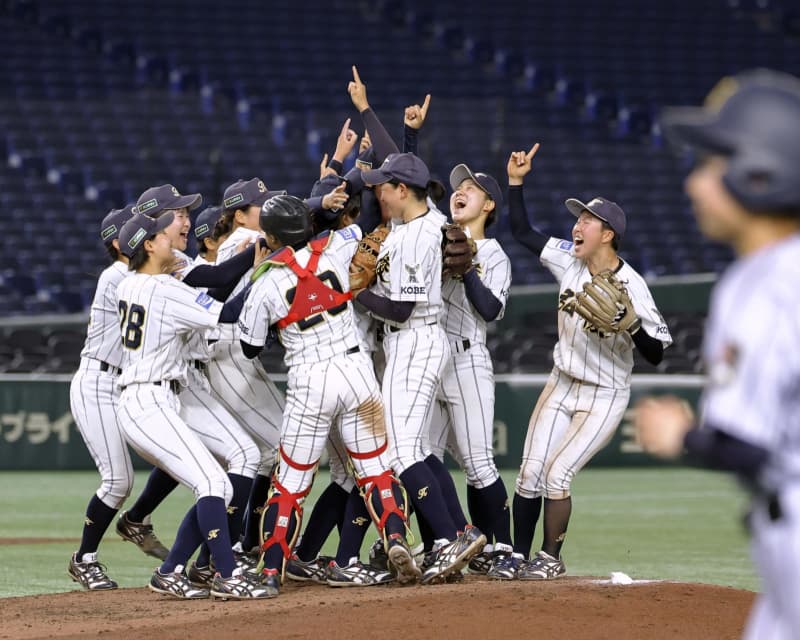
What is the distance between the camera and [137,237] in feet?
18.0

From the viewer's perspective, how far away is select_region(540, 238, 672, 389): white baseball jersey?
19.1ft

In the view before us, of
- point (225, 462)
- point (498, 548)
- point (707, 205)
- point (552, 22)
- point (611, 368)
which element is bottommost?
point (498, 548)

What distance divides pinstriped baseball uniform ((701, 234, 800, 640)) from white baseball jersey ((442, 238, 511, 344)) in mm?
3648

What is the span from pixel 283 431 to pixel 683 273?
463 inches

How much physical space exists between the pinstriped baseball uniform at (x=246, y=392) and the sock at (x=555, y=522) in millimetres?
1267

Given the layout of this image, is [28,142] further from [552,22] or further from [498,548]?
[498,548]

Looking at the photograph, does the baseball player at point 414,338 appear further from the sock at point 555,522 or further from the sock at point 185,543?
the sock at point 185,543

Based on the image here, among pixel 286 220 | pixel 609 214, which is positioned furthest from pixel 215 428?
pixel 609 214

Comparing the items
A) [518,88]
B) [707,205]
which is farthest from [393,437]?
[518,88]

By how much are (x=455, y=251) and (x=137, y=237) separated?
1348mm

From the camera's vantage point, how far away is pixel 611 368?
5953mm

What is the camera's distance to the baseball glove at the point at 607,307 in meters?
5.64

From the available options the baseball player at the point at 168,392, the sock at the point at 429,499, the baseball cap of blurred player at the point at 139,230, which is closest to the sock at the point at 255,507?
the baseball player at the point at 168,392

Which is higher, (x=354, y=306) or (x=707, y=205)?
(x=707, y=205)
